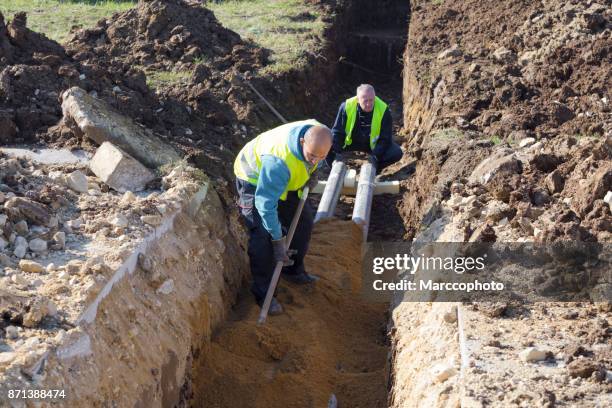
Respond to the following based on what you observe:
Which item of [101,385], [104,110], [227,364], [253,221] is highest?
[104,110]

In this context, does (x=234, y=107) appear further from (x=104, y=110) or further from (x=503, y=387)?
(x=503, y=387)

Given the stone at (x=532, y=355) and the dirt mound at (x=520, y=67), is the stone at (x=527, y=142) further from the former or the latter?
the stone at (x=532, y=355)

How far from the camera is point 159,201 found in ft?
21.5

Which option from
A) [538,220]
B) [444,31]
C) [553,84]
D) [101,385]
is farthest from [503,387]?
[444,31]

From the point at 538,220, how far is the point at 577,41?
193 inches

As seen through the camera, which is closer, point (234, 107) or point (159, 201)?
point (159, 201)

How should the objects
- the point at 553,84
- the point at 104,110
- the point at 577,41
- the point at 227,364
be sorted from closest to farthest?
1. the point at 227,364
2. the point at 104,110
3. the point at 553,84
4. the point at 577,41

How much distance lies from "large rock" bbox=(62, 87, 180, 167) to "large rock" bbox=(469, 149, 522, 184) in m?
2.76

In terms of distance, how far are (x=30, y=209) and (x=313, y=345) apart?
246 cm

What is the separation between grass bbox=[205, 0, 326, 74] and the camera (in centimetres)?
1233

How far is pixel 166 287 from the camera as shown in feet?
19.6

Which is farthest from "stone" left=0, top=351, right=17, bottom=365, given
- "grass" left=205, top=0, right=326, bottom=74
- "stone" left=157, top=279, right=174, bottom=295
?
"grass" left=205, top=0, right=326, bottom=74

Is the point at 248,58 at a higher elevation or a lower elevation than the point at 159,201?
higher

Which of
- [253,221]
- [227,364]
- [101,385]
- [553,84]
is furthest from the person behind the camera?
[553,84]
